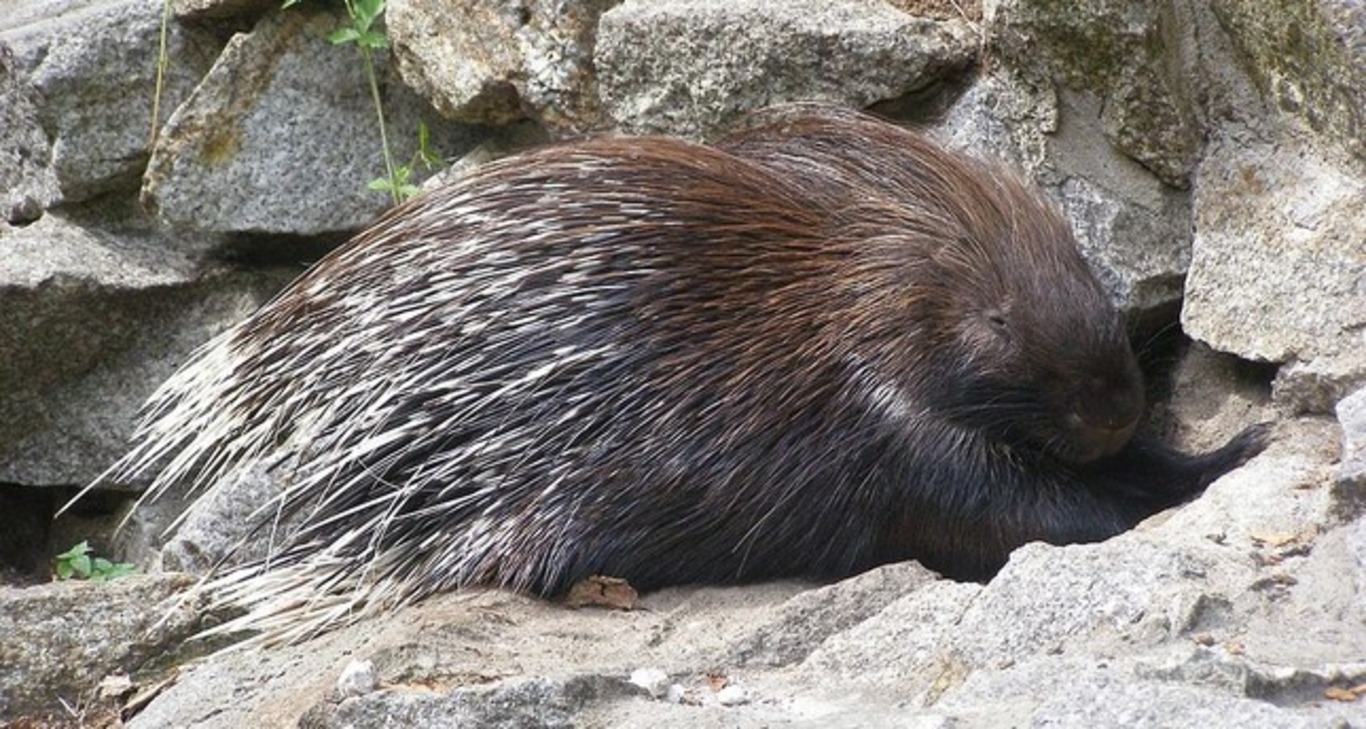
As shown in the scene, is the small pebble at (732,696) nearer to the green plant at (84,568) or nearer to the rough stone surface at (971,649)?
the rough stone surface at (971,649)

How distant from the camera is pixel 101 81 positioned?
4.41m

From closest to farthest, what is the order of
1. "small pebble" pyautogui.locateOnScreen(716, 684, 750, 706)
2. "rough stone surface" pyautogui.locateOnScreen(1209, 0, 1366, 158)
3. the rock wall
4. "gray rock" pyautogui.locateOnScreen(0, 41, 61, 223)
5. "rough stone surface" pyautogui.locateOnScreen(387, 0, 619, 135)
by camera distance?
1. the rock wall
2. "small pebble" pyautogui.locateOnScreen(716, 684, 750, 706)
3. "rough stone surface" pyautogui.locateOnScreen(1209, 0, 1366, 158)
4. "rough stone surface" pyautogui.locateOnScreen(387, 0, 619, 135)
5. "gray rock" pyautogui.locateOnScreen(0, 41, 61, 223)

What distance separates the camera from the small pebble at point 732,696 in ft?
8.01

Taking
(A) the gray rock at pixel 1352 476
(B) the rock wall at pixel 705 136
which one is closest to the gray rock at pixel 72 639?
(B) the rock wall at pixel 705 136

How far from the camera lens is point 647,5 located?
3.81 m

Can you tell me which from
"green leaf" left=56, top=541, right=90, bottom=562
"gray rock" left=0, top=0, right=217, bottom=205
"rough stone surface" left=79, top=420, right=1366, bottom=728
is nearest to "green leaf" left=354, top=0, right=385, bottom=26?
"gray rock" left=0, top=0, right=217, bottom=205

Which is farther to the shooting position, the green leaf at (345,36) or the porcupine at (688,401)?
the green leaf at (345,36)

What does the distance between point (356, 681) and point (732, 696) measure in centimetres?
47

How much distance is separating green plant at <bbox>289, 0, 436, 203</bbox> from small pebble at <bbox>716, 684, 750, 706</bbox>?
1.92 m

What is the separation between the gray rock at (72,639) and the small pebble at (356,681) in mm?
974

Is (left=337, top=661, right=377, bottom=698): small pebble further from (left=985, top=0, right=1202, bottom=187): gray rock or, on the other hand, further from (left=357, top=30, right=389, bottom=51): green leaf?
(left=357, top=30, right=389, bottom=51): green leaf

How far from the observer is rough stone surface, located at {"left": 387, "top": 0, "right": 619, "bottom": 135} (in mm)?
3965

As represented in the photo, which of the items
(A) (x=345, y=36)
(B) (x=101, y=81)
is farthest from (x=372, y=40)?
(B) (x=101, y=81)

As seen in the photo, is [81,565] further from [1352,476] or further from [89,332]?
[1352,476]
